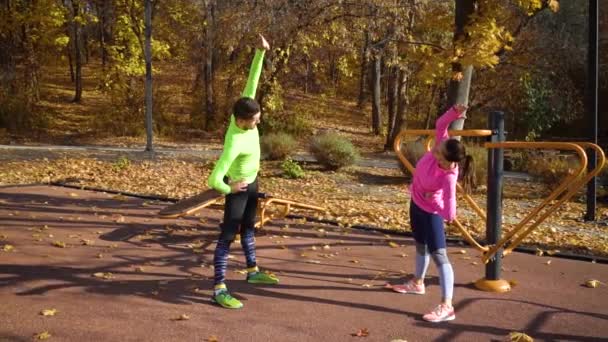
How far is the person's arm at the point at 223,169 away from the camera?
4.03 metres

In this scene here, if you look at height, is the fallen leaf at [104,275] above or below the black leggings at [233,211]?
below

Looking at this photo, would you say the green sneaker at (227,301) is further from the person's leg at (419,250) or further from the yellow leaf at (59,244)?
the yellow leaf at (59,244)

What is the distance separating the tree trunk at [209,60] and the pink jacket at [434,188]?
68.7 ft

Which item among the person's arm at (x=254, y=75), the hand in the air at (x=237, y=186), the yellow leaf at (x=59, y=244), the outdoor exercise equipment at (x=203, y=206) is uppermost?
the person's arm at (x=254, y=75)

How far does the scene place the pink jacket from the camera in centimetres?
414

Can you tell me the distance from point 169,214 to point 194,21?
24.1 metres

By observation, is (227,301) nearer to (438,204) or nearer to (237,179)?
(237,179)

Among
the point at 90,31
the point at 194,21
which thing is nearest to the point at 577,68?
the point at 194,21

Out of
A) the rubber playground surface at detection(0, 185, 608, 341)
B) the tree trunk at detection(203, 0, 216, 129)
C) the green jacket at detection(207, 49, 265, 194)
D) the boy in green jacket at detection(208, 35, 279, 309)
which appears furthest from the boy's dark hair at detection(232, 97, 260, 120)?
the tree trunk at detection(203, 0, 216, 129)

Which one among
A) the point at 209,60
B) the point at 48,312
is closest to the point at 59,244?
the point at 48,312

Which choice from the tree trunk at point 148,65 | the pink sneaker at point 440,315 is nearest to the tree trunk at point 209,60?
the tree trunk at point 148,65

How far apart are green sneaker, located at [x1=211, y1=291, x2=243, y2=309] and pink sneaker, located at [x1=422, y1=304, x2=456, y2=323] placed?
4.28 ft

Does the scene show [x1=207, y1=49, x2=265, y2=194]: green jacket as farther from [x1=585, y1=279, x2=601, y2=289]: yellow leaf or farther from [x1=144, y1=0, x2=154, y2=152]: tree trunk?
[x1=144, y1=0, x2=154, y2=152]: tree trunk

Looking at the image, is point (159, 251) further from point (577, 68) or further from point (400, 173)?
point (577, 68)
